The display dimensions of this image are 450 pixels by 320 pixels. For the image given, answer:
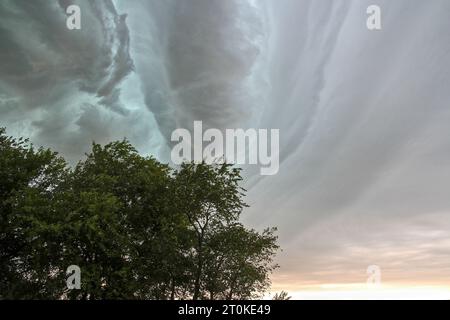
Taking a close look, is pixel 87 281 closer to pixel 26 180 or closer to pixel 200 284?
pixel 200 284

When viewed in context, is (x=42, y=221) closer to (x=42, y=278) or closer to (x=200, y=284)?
(x=42, y=278)

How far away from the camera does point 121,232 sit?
152 feet

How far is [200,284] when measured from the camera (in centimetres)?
4616

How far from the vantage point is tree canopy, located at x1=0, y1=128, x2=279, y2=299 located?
43125 millimetres

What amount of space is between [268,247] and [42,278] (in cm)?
2658

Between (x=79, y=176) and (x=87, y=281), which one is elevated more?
(x=79, y=176)

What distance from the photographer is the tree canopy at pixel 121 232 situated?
43.1 metres
